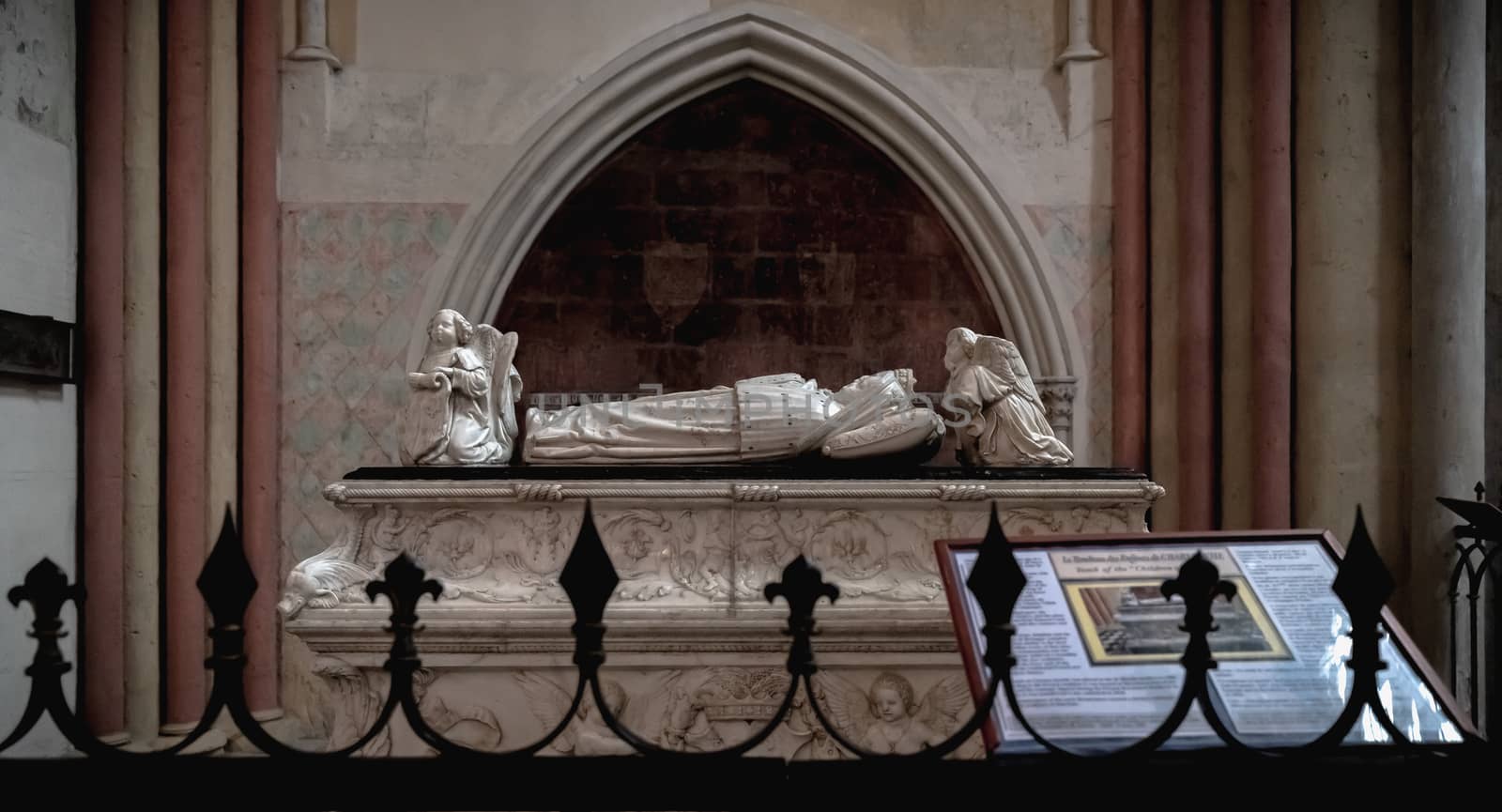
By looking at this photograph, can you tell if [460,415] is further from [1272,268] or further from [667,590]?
[1272,268]

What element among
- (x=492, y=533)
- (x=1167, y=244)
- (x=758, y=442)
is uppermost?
(x=1167, y=244)

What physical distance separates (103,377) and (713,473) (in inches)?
128

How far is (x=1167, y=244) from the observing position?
554cm

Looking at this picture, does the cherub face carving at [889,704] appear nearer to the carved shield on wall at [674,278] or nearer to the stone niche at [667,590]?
the stone niche at [667,590]

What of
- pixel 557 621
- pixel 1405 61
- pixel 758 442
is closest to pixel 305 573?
pixel 557 621

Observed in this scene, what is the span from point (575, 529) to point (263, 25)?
11.9 ft

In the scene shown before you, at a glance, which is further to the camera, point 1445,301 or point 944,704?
point 1445,301

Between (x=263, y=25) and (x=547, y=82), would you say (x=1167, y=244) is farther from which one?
(x=263, y=25)

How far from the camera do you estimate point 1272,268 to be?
202 inches

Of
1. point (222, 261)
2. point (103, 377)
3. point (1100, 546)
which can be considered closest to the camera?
point (1100, 546)

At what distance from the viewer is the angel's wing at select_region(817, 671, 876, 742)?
321 cm

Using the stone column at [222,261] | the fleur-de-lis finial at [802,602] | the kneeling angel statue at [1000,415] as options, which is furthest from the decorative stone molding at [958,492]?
the stone column at [222,261]

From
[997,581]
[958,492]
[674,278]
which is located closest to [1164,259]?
[674,278]

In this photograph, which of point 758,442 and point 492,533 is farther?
point 758,442
